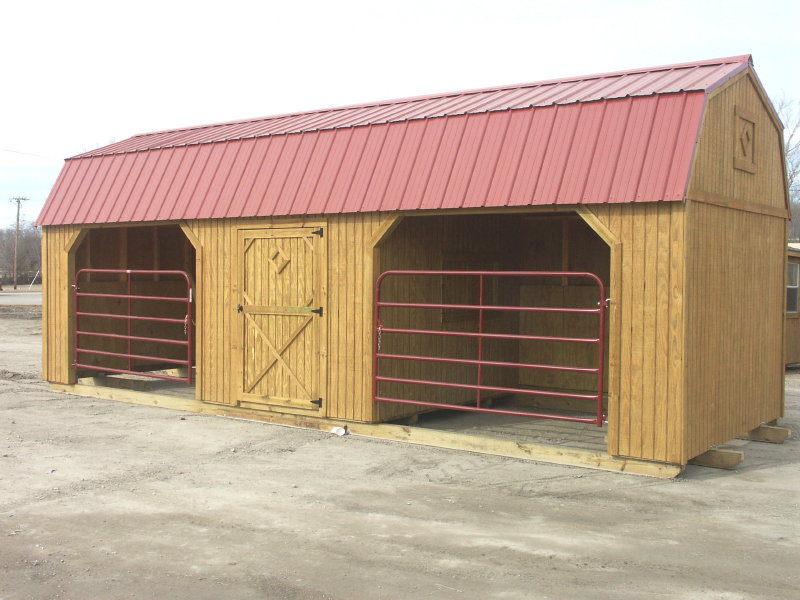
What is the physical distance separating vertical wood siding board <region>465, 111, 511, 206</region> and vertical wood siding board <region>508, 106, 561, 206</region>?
0.25 m

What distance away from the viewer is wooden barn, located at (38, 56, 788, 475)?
301 inches

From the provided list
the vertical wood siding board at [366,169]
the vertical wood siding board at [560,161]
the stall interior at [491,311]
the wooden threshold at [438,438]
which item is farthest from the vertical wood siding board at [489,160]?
the wooden threshold at [438,438]

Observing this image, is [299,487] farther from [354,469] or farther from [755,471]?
[755,471]

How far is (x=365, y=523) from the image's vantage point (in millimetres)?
6258

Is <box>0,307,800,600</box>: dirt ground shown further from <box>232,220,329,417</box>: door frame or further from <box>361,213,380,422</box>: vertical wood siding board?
<box>232,220,329,417</box>: door frame

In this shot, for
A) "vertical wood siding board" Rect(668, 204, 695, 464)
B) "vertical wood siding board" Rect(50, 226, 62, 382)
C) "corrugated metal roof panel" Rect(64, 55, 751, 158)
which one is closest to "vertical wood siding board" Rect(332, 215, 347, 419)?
"corrugated metal roof panel" Rect(64, 55, 751, 158)

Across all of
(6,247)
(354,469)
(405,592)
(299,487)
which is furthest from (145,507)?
(6,247)

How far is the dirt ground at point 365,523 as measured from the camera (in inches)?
200

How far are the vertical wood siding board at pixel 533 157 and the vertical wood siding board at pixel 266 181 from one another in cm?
301

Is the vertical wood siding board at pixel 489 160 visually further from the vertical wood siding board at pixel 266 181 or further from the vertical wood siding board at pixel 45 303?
the vertical wood siding board at pixel 45 303

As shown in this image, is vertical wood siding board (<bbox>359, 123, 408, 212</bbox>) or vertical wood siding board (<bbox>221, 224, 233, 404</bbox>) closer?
vertical wood siding board (<bbox>359, 123, 408, 212</bbox>)

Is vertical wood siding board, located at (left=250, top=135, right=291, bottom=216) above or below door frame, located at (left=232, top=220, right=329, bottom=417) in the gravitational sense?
above

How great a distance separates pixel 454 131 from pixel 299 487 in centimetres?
382

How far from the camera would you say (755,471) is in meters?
7.98
